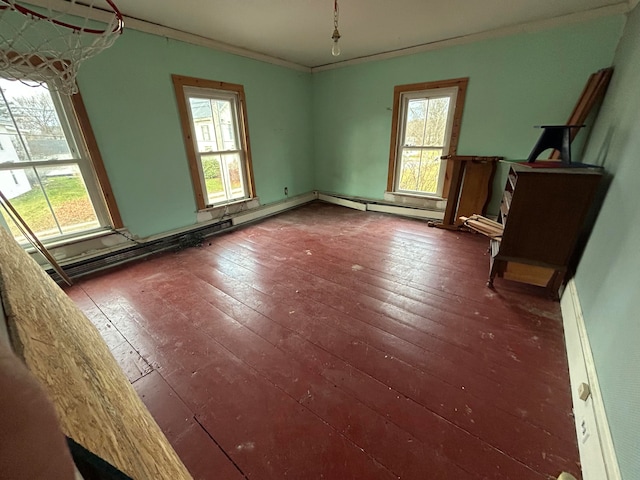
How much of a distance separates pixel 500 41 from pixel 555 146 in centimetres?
163

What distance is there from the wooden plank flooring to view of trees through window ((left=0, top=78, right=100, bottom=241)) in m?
0.67

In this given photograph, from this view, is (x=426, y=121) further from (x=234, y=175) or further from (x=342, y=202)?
(x=234, y=175)

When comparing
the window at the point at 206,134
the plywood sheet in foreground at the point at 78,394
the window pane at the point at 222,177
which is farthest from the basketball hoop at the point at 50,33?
the plywood sheet in foreground at the point at 78,394

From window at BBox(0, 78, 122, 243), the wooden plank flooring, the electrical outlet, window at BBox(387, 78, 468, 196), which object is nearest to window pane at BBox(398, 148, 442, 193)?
window at BBox(387, 78, 468, 196)

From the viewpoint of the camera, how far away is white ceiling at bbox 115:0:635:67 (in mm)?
2322

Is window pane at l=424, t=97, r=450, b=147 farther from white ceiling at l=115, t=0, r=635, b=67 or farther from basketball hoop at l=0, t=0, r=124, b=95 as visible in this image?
basketball hoop at l=0, t=0, r=124, b=95

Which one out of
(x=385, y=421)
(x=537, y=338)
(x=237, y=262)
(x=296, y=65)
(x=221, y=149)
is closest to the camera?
(x=385, y=421)

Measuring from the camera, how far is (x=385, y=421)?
128 centimetres

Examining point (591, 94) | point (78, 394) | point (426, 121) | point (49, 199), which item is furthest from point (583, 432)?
point (49, 199)

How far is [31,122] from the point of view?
7.19 feet

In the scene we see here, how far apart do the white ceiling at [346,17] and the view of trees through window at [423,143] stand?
721 mm

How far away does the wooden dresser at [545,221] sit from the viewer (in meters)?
1.84

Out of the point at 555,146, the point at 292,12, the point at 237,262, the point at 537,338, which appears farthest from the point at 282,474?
the point at 292,12

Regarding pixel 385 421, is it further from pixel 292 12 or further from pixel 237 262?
pixel 292 12
